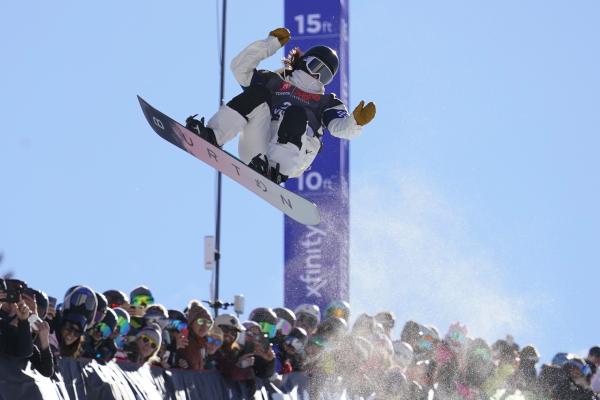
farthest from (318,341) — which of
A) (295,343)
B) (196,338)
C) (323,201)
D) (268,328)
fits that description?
(323,201)

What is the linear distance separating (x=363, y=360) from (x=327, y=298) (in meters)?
5.55

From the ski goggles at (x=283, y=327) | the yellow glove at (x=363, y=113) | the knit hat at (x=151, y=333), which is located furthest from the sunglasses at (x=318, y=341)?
the knit hat at (x=151, y=333)

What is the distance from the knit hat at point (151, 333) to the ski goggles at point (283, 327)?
2152mm

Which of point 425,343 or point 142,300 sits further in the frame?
point 425,343

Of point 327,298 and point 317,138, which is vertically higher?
point 317,138

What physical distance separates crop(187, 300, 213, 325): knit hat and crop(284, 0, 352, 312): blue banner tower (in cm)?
727

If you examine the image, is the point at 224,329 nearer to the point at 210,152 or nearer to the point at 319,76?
the point at 210,152

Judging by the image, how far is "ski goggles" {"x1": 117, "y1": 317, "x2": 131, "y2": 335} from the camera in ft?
28.9

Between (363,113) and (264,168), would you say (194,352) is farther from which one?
(363,113)

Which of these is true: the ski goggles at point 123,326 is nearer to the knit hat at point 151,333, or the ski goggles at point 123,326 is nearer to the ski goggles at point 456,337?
the knit hat at point 151,333

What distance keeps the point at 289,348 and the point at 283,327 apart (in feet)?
1.31

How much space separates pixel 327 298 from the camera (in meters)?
17.1

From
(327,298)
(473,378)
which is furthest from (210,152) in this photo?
(327,298)

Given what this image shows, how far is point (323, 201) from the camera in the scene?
1769cm
